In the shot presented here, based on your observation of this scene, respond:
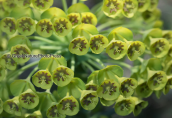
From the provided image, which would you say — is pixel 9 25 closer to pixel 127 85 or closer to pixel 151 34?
pixel 127 85

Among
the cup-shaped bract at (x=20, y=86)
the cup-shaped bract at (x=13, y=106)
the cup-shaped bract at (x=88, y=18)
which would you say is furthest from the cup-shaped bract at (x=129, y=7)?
the cup-shaped bract at (x=13, y=106)

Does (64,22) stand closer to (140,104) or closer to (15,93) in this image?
(15,93)

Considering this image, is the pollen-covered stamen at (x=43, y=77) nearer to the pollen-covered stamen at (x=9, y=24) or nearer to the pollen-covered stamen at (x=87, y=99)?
the pollen-covered stamen at (x=87, y=99)

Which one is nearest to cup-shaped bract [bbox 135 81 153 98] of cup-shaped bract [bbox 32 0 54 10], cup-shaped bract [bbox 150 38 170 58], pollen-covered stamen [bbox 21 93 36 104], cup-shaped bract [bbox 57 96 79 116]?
cup-shaped bract [bbox 150 38 170 58]

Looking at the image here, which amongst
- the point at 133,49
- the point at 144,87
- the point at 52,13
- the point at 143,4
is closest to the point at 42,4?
the point at 52,13

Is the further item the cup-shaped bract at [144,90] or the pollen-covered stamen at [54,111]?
the cup-shaped bract at [144,90]

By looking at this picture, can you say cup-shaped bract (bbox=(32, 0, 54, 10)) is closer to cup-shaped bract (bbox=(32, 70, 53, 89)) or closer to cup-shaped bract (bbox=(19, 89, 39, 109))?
cup-shaped bract (bbox=(32, 70, 53, 89))
